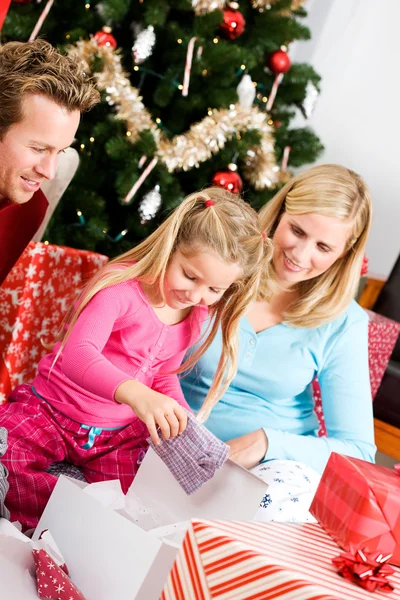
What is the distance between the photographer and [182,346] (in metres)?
1.45

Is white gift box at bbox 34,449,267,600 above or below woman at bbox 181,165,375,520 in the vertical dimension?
below

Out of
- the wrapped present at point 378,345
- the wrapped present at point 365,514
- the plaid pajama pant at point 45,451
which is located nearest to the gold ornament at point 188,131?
the wrapped present at point 378,345

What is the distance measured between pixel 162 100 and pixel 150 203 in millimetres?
368

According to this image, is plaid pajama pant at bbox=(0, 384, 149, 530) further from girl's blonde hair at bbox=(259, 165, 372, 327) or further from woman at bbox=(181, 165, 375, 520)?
girl's blonde hair at bbox=(259, 165, 372, 327)

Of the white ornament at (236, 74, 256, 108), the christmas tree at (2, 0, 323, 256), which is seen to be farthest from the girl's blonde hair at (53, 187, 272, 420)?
the white ornament at (236, 74, 256, 108)

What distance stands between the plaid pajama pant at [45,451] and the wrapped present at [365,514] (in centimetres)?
57

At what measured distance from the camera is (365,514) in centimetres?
83

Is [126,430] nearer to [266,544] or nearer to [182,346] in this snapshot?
[182,346]

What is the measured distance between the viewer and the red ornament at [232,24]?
2445 mm

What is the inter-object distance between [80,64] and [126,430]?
2.22 ft

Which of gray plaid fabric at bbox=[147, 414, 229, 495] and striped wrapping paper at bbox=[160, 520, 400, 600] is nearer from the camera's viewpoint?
striped wrapping paper at bbox=[160, 520, 400, 600]

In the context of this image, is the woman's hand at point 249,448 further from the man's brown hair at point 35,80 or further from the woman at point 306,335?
the man's brown hair at point 35,80

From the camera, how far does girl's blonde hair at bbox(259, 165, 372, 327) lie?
158 cm

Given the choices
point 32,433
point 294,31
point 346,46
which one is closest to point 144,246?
point 32,433
